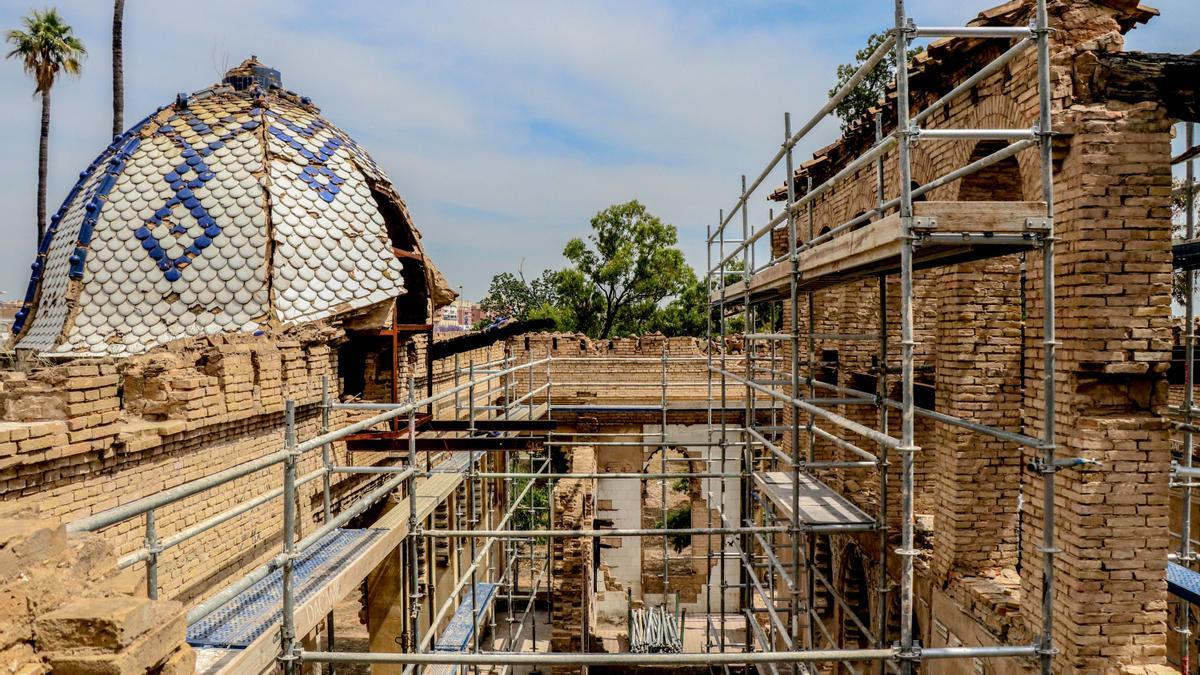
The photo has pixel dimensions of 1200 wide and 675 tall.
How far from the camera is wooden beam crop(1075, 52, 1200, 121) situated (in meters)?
4.96

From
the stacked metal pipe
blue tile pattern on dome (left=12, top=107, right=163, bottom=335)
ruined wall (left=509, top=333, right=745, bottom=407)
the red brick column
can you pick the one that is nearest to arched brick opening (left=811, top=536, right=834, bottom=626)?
the stacked metal pipe

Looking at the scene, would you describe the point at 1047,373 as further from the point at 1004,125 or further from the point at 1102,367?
the point at 1004,125

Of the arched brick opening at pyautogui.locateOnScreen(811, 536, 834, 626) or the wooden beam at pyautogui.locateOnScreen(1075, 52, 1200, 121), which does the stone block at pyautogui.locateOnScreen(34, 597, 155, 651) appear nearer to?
the wooden beam at pyautogui.locateOnScreen(1075, 52, 1200, 121)

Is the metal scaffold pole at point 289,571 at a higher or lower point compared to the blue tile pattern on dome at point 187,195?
lower

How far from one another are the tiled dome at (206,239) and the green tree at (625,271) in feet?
83.5

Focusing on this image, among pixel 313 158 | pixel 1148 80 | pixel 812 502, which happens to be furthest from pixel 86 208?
pixel 1148 80

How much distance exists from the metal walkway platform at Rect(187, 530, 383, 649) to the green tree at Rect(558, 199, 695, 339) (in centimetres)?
3144

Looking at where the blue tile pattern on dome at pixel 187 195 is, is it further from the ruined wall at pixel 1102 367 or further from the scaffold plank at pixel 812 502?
the ruined wall at pixel 1102 367

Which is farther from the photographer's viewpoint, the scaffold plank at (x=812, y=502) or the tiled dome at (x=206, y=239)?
the tiled dome at (x=206, y=239)

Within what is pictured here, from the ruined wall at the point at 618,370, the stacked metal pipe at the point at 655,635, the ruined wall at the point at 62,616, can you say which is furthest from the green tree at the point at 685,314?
the ruined wall at the point at 62,616

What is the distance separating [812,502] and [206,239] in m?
8.62

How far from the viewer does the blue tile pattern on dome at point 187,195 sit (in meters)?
9.70

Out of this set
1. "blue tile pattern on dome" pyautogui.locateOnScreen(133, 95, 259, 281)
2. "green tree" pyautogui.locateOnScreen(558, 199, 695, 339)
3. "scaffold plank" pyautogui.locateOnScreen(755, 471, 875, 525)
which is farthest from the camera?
"green tree" pyautogui.locateOnScreen(558, 199, 695, 339)

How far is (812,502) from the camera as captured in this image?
6715 mm
